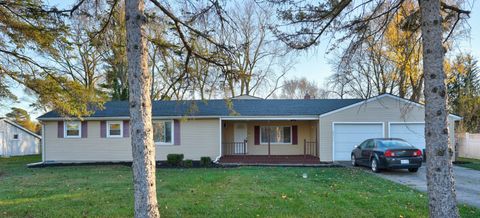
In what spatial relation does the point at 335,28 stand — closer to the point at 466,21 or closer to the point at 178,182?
the point at 466,21

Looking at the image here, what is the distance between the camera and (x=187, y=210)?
6.85m

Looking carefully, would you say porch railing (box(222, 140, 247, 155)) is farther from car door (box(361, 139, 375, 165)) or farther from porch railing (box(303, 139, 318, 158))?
car door (box(361, 139, 375, 165))

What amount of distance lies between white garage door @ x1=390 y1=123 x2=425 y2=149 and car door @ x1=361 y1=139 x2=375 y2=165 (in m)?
3.48

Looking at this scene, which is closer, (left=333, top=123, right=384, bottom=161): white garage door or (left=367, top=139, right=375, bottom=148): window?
(left=367, top=139, right=375, bottom=148): window

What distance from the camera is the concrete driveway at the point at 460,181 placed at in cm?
873

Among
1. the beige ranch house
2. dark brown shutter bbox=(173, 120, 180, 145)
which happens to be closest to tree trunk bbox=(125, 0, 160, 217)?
the beige ranch house

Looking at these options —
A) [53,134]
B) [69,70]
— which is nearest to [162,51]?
[69,70]

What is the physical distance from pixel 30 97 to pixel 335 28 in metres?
11.1

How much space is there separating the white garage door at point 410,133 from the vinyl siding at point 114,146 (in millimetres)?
9018

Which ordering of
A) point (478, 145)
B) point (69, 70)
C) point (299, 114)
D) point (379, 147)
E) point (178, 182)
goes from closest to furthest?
point (178, 182) < point (69, 70) < point (379, 147) < point (299, 114) < point (478, 145)

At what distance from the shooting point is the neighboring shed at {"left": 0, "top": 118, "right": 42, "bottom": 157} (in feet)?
105

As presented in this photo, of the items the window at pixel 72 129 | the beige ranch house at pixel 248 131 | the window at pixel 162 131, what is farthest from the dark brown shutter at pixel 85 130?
the window at pixel 162 131

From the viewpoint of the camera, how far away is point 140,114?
4609 millimetres

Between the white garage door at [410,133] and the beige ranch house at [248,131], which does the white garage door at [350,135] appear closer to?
the beige ranch house at [248,131]
